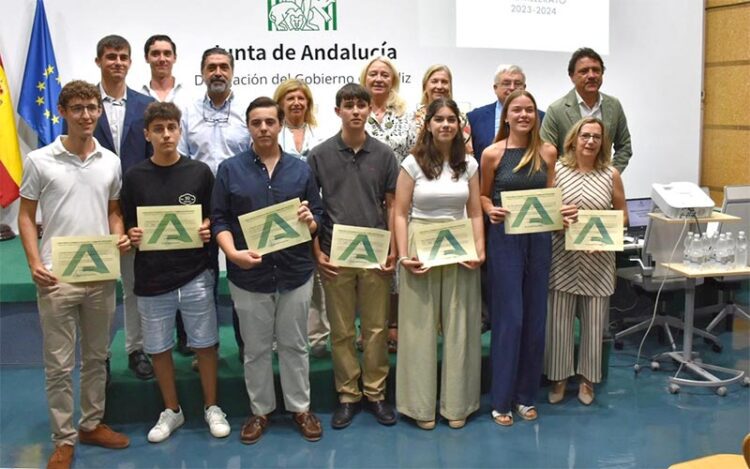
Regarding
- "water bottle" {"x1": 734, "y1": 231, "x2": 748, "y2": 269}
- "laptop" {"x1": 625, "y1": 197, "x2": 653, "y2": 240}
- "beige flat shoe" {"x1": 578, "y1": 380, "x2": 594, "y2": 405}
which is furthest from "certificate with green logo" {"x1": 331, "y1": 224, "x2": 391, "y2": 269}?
"laptop" {"x1": 625, "y1": 197, "x2": 653, "y2": 240}

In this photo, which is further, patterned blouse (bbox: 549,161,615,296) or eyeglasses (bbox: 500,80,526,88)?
eyeglasses (bbox: 500,80,526,88)

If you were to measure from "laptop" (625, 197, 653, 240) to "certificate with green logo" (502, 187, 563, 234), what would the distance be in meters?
2.19

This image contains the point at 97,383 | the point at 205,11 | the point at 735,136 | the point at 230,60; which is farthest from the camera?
the point at 735,136

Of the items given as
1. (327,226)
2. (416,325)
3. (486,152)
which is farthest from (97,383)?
(486,152)

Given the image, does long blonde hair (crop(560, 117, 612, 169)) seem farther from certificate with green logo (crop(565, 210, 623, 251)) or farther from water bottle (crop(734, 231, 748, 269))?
water bottle (crop(734, 231, 748, 269))

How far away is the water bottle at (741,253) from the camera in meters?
4.12

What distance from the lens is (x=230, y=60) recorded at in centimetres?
363

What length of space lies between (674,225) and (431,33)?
2.45 meters

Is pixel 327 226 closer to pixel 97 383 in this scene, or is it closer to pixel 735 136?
pixel 97 383

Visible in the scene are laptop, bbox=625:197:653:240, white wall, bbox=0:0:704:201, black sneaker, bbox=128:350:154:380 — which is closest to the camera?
black sneaker, bbox=128:350:154:380

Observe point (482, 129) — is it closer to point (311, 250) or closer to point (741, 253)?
point (311, 250)

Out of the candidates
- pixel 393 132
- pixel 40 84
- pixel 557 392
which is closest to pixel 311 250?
pixel 393 132

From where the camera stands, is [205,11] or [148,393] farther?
[205,11]

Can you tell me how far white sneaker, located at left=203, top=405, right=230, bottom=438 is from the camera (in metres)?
3.51
